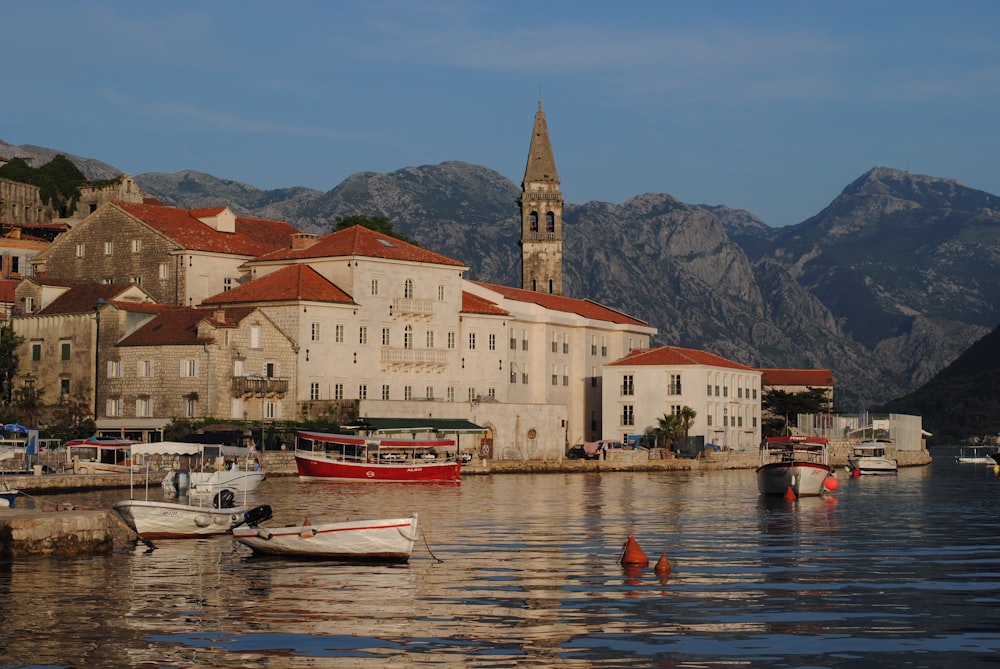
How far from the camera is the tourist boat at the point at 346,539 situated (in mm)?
39263

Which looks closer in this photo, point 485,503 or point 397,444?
point 485,503

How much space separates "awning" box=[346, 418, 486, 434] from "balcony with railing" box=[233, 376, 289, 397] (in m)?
5.15

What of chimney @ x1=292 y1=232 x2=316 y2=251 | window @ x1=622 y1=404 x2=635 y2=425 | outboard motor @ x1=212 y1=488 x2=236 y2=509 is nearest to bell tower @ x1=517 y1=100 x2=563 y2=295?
window @ x1=622 y1=404 x2=635 y2=425

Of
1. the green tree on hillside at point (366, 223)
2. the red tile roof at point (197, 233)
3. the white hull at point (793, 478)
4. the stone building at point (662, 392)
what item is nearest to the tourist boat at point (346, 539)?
the white hull at point (793, 478)

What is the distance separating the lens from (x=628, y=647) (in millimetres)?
25859

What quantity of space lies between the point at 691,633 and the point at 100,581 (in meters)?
14.1

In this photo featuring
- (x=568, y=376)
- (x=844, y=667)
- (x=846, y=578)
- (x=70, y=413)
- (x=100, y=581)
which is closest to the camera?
(x=844, y=667)

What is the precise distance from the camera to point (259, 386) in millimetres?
95500

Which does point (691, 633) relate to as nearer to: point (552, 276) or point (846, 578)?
point (846, 578)

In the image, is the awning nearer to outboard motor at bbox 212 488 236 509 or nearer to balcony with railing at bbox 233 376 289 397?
balcony with railing at bbox 233 376 289 397

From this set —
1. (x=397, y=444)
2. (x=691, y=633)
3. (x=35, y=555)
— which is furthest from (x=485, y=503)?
(x=691, y=633)

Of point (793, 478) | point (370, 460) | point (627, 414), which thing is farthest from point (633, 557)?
point (627, 414)

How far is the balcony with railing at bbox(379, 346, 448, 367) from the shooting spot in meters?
104

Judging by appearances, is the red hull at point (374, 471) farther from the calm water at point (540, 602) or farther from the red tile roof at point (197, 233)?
the calm water at point (540, 602)
